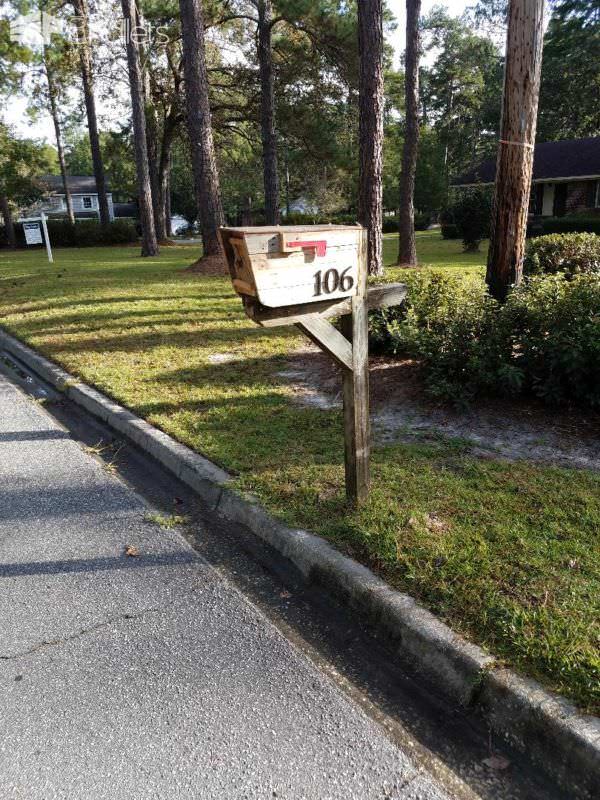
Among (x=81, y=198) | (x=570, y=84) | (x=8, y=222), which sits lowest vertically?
(x=8, y=222)

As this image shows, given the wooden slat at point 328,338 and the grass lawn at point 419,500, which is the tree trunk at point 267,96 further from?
the wooden slat at point 328,338

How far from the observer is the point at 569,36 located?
28375mm

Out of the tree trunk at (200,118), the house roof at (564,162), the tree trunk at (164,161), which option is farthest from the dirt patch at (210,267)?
the tree trunk at (164,161)

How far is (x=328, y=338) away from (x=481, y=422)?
7.58 ft

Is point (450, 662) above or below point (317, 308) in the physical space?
below

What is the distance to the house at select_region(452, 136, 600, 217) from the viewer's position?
94.9 ft

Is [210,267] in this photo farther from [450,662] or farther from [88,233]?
[88,233]

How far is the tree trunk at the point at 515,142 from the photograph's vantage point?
207 inches

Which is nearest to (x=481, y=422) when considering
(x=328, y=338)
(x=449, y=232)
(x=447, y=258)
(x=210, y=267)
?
(x=328, y=338)

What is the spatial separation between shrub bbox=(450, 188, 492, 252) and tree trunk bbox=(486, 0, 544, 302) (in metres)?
13.9

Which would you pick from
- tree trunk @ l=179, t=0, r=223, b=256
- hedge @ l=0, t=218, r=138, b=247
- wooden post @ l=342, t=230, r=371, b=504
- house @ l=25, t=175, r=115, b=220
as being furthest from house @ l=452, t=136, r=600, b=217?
house @ l=25, t=175, r=115, b=220

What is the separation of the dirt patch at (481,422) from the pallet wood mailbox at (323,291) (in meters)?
1.36

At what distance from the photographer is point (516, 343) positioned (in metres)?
5.03

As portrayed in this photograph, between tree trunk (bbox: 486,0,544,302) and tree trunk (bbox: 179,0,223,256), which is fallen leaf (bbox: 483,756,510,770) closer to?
tree trunk (bbox: 486,0,544,302)
